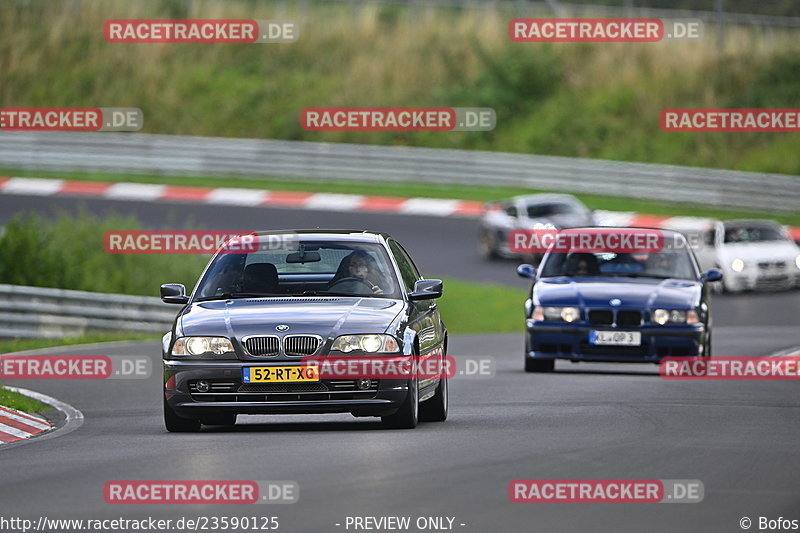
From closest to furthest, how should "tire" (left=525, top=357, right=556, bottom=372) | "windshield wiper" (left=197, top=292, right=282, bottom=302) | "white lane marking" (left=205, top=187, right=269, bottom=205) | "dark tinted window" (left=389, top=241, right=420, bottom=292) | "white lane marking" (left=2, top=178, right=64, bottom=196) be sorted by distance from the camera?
"windshield wiper" (left=197, top=292, right=282, bottom=302), "dark tinted window" (left=389, top=241, right=420, bottom=292), "tire" (left=525, top=357, right=556, bottom=372), "white lane marking" (left=205, top=187, right=269, bottom=205), "white lane marking" (left=2, top=178, right=64, bottom=196)

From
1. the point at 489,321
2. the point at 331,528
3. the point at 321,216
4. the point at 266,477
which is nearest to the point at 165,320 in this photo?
the point at 489,321

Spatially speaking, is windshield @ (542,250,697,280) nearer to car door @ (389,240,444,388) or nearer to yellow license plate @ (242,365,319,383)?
car door @ (389,240,444,388)

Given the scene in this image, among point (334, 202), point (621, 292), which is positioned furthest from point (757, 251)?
point (621, 292)

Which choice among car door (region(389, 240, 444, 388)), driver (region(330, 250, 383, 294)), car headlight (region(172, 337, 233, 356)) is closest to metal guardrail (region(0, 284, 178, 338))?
car door (region(389, 240, 444, 388))

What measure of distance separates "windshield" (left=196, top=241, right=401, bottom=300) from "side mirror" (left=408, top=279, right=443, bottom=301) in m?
0.13

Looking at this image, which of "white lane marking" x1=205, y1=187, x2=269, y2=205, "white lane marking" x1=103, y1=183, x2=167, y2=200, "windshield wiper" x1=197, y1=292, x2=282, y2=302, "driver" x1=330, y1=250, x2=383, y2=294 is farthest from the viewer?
"white lane marking" x1=103, y1=183, x2=167, y2=200

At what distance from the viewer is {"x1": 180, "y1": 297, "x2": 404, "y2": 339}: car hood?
478 inches

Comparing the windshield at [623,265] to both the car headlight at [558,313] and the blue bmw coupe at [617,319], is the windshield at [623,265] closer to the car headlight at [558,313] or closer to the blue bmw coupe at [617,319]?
the blue bmw coupe at [617,319]

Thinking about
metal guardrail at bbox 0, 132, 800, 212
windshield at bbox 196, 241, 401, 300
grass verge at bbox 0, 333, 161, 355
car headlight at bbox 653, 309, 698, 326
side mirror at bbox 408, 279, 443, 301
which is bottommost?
grass verge at bbox 0, 333, 161, 355

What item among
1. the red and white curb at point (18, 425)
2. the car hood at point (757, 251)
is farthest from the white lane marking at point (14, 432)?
the car hood at point (757, 251)

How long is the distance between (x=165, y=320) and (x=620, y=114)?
74.7 feet

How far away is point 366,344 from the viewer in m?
12.2

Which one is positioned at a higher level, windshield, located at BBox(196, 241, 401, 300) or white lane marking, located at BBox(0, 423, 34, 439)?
windshield, located at BBox(196, 241, 401, 300)

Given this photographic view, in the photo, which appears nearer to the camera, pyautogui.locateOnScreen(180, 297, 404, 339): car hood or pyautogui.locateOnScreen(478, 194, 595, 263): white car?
pyautogui.locateOnScreen(180, 297, 404, 339): car hood
